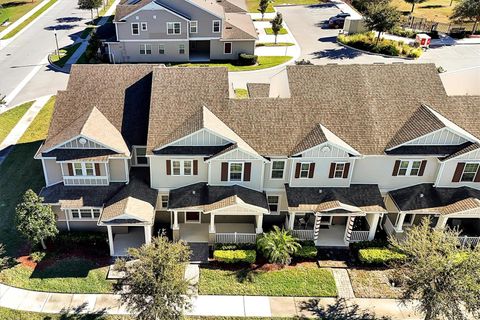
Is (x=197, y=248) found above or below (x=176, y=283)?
below

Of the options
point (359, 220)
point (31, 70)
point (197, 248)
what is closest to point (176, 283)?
point (197, 248)

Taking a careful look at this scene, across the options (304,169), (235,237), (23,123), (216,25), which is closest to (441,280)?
(304,169)

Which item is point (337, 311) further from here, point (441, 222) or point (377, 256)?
point (441, 222)

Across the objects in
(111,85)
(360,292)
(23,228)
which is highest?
(111,85)

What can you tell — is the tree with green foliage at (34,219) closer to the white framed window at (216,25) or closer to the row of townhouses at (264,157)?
the row of townhouses at (264,157)

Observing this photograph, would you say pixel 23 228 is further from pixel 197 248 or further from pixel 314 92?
pixel 314 92

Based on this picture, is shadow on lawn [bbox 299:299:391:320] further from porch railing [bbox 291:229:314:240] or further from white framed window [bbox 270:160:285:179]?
white framed window [bbox 270:160:285:179]

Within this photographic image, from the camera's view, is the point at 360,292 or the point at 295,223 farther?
the point at 295,223
